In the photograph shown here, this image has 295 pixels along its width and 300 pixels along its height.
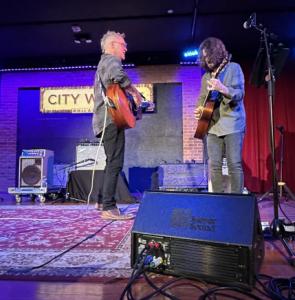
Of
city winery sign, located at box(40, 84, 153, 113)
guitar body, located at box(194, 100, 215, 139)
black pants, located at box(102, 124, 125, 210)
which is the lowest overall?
black pants, located at box(102, 124, 125, 210)

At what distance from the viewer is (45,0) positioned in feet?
13.4

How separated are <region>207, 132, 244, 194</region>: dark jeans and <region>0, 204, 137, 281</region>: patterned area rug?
0.69 m

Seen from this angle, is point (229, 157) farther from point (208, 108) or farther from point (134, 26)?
point (134, 26)

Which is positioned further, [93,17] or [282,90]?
[282,90]

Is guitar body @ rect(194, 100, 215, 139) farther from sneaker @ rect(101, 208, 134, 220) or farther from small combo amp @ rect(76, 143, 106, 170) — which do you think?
small combo amp @ rect(76, 143, 106, 170)

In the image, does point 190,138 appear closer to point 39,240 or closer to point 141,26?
point 141,26

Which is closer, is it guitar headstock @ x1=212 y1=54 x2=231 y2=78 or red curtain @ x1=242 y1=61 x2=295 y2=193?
guitar headstock @ x1=212 y1=54 x2=231 y2=78

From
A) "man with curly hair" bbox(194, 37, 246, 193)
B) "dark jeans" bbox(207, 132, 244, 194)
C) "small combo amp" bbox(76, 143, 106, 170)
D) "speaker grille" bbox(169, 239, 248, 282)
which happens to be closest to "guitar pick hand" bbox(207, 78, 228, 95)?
"man with curly hair" bbox(194, 37, 246, 193)

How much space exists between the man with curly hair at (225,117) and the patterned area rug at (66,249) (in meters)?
0.75

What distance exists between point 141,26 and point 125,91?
9.47ft

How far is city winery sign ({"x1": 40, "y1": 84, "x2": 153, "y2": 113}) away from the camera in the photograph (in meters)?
6.01

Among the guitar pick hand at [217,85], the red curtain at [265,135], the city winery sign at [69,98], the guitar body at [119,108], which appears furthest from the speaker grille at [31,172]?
the red curtain at [265,135]

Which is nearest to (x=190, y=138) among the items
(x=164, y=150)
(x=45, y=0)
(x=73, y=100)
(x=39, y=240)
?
(x=164, y=150)

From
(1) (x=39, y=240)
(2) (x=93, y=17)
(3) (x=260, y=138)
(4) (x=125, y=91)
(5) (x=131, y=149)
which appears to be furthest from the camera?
(5) (x=131, y=149)
